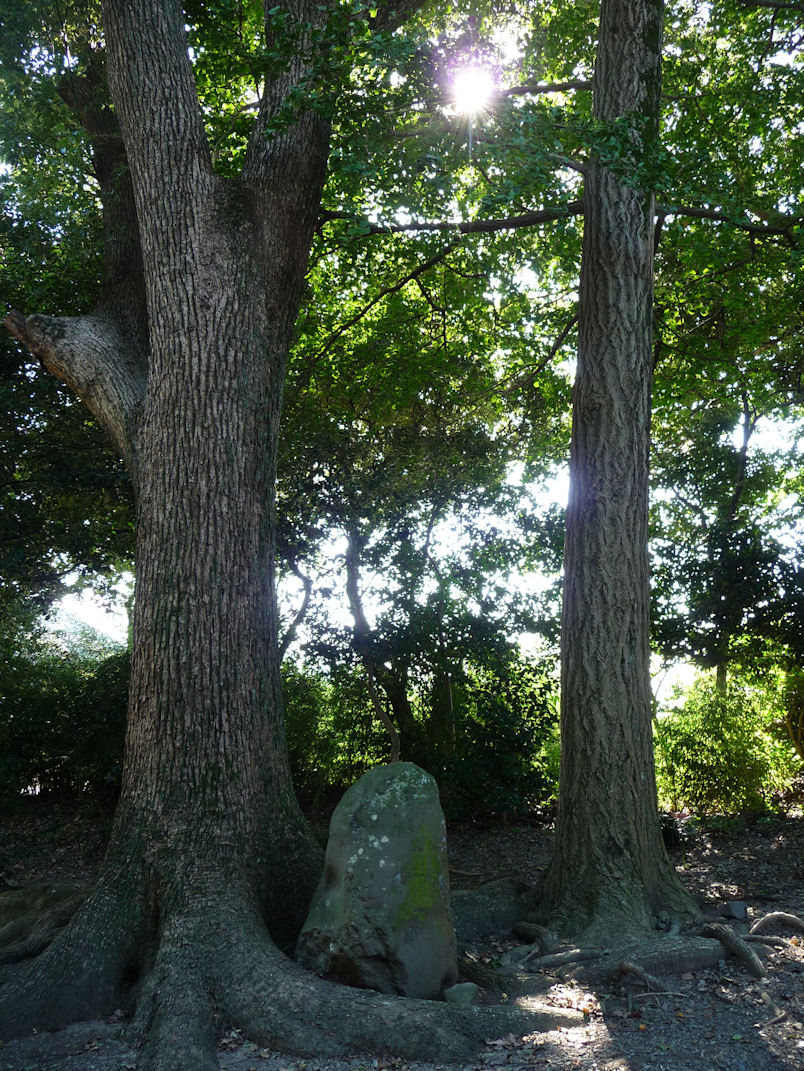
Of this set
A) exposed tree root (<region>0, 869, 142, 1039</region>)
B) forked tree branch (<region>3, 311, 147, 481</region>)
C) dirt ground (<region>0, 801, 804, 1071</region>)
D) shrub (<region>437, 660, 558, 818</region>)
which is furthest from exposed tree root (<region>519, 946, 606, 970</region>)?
forked tree branch (<region>3, 311, 147, 481</region>)

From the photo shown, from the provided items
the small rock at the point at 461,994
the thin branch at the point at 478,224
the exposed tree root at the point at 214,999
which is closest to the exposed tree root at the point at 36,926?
the exposed tree root at the point at 214,999

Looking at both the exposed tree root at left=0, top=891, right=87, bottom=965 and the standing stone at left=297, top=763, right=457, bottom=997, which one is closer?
the standing stone at left=297, top=763, right=457, bottom=997

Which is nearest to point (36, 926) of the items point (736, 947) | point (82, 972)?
point (82, 972)

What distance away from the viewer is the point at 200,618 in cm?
447

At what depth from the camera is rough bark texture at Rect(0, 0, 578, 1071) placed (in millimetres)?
3562

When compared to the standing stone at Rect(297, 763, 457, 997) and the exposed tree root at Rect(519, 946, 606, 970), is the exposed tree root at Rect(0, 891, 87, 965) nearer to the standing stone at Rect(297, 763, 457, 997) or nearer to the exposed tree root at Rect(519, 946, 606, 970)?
the standing stone at Rect(297, 763, 457, 997)

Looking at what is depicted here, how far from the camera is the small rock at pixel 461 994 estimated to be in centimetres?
382

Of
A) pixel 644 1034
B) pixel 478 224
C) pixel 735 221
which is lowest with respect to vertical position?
pixel 644 1034

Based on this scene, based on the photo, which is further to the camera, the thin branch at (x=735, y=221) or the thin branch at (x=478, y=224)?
the thin branch at (x=478, y=224)

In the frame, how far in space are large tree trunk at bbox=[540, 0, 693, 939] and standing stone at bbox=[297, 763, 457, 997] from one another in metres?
1.47

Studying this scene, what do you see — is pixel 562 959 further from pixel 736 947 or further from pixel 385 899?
pixel 385 899

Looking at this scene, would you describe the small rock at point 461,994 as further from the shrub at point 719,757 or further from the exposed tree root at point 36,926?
the shrub at point 719,757

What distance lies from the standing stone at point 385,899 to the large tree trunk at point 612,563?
4.83ft

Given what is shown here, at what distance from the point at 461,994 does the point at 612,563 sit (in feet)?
9.54
